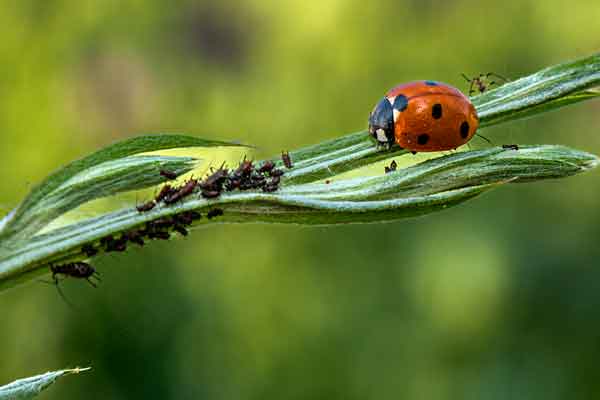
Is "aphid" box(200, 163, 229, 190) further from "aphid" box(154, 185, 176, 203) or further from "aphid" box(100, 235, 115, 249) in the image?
"aphid" box(100, 235, 115, 249)

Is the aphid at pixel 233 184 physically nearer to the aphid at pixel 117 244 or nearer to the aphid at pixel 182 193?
the aphid at pixel 182 193

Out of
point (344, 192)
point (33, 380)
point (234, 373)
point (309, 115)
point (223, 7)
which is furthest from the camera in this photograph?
point (223, 7)

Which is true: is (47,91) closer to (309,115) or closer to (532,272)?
(309,115)

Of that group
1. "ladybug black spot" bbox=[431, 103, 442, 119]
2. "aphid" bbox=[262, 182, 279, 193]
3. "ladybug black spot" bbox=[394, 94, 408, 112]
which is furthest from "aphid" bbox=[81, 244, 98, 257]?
"ladybug black spot" bbox=[394, 94, 408, 112]

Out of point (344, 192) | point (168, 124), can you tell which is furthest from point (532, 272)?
point (344, 192)

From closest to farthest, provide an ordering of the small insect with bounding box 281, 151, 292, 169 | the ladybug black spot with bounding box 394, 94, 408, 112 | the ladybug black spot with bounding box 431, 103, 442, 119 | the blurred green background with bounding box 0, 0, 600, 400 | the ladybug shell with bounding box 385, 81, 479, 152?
the small insect with bounding box 281, 151, 292, 169
the ladybug shell with bounding box 385, 81, 479, 152
the ladybug black spot with bounding box 431, 103, 442, 119
the ladybug black spot with bounding box 394, 94, 408, 112
the blurred green background with bounding box 0, 0, 600, 400
